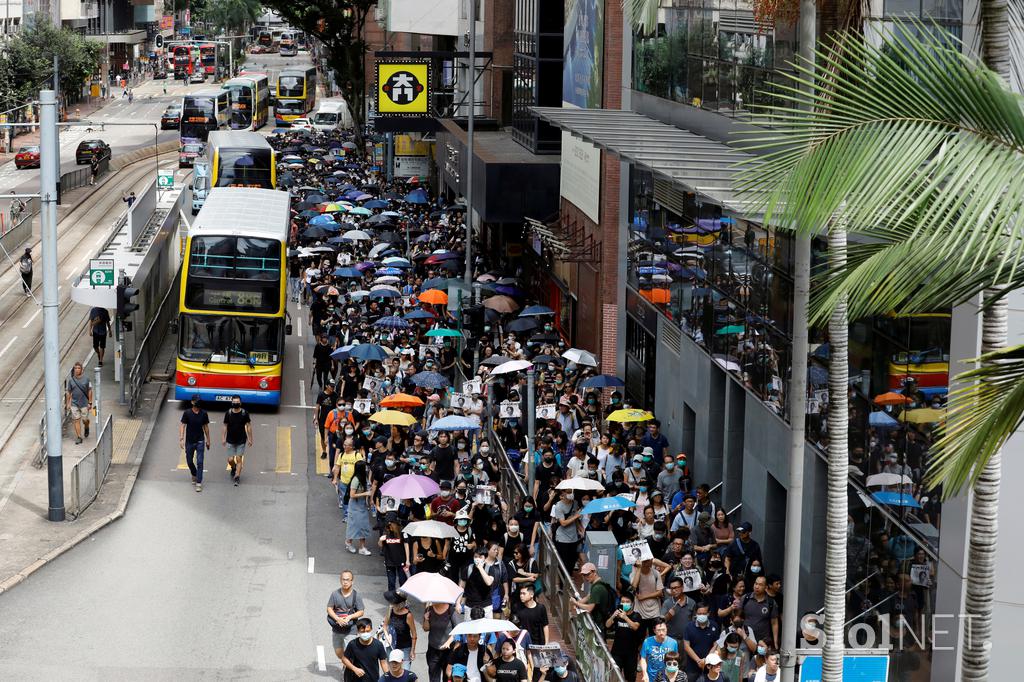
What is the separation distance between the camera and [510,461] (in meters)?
23.9

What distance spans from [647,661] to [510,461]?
9428mm

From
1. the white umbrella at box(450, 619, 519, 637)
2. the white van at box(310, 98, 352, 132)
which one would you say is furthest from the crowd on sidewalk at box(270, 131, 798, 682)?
the white van at box(310, 98, 352, 132)

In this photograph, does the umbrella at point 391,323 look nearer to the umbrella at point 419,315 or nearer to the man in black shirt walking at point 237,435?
the umbrella at point 419,315

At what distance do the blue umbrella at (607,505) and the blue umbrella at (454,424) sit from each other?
4909 mm

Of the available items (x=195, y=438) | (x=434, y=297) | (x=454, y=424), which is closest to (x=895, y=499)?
(x=454, y=424)

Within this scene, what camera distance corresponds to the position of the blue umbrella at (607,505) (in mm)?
18875

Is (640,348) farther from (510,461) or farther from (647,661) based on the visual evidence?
(647,661)

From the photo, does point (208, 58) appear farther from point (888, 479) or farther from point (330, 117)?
point (888, 479)

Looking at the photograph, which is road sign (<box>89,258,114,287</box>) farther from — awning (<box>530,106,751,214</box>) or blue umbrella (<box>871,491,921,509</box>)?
blue umbrella (<box>871,491,921,509</box>)

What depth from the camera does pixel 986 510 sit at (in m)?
7.86

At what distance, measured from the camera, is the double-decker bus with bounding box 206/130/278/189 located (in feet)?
184

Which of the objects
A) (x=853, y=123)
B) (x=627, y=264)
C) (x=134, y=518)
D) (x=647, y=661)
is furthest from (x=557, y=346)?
(x=853, y=123)

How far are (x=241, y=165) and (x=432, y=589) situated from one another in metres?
41.9

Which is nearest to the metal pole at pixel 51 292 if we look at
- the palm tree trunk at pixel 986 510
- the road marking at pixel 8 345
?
the road marking at pixel 8 345
